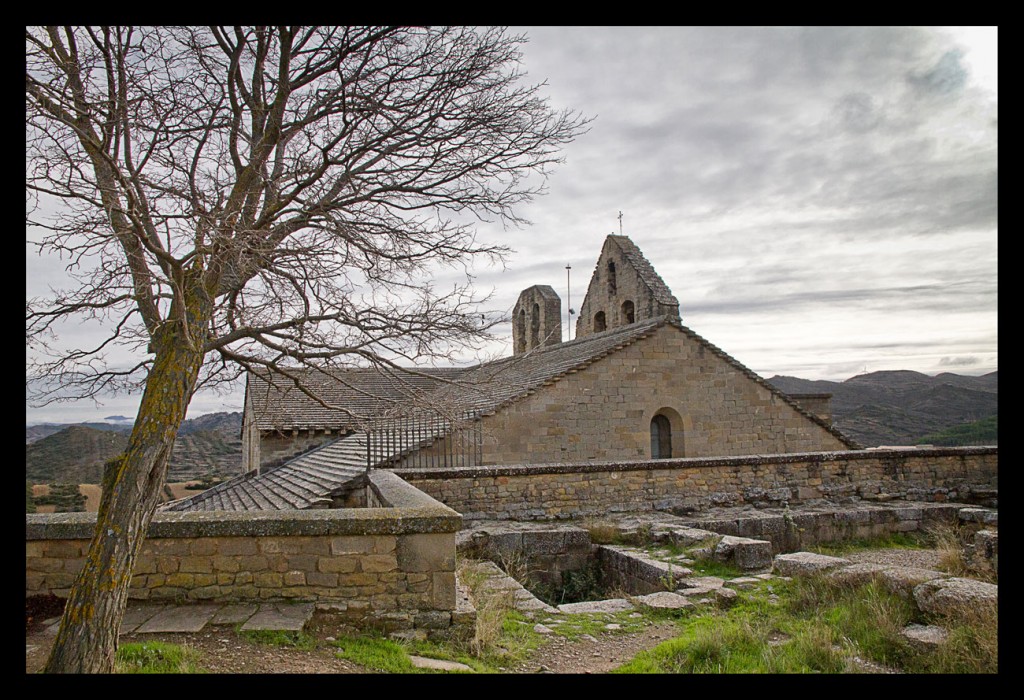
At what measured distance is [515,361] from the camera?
829 cm

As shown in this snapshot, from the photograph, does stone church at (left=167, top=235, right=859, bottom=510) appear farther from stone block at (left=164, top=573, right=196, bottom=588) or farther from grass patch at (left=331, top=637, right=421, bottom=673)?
grass patch at (left=331, top=637, right=421, bottom=673)

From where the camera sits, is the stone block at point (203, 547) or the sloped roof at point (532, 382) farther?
the sloped roof at point (532, 382)

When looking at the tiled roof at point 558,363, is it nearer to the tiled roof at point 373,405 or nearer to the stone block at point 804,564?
the tiled roof at point 373,405

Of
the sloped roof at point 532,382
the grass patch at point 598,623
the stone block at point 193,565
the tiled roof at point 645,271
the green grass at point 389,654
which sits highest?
the tiled roof at point 645,271

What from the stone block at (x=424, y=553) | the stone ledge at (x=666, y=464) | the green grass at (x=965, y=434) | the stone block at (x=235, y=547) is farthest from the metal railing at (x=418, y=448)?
the green grass at (x=965, y=434)

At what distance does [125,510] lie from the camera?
4.72m

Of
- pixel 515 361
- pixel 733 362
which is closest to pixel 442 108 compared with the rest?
pixel 515 361

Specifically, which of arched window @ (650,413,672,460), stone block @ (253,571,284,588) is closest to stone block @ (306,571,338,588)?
stone block @ (253,571,284,588)

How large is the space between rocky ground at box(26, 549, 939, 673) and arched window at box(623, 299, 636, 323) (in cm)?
1508

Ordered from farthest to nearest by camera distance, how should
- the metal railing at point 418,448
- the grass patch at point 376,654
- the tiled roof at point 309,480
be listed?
1. the metal railing at point 418,448
2. the tiled roof at point 309,480
3. the grass patch at point 376,654

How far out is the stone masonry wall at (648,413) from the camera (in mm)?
16562

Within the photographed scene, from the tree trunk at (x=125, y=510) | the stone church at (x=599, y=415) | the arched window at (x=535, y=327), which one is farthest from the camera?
the arched window at (x=535, y=327)

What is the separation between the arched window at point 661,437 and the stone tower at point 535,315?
14.4 feet
